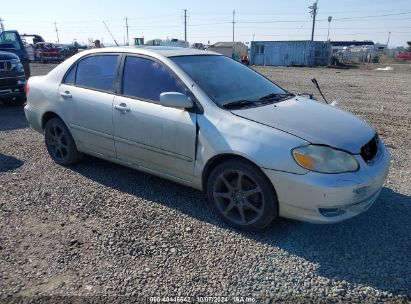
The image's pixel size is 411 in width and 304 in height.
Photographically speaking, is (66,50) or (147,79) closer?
(147,79)

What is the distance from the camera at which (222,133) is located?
10.6 feet

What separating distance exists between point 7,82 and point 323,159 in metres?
8.64

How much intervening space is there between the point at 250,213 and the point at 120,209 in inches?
55.3

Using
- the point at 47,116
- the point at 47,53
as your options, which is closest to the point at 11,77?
the point at 47,116

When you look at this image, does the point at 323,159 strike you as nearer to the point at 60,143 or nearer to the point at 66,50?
the point at 60,143

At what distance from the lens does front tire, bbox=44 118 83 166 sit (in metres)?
4.76

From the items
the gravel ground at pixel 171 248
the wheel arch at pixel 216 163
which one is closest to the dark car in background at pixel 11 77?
the gravel ground at pixel 171 248

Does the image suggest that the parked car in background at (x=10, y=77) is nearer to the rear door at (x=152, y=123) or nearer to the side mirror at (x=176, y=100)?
the rear door at (x=152, y=123)

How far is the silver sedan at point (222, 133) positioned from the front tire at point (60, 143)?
1.6 inches

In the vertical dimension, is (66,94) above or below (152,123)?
above

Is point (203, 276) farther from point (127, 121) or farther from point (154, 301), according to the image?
point (127, 121)

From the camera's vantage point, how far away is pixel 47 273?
2.77 metres

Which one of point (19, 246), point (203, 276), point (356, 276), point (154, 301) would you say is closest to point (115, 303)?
point (154, 301)

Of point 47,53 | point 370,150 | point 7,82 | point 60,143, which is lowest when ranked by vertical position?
point 47,53
